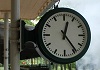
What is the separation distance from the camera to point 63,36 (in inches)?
60.4

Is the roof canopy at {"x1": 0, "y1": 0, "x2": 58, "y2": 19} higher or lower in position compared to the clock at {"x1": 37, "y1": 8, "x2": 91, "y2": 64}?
higher

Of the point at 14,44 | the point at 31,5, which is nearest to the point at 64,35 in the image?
the point at 14,44

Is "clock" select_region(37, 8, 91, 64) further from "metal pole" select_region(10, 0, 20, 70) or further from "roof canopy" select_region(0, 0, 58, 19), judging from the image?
"roof canopy" select_region(0, 0, 58, 19)

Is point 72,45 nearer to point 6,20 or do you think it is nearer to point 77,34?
point 77,34

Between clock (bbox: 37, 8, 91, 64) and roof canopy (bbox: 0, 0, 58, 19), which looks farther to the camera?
roof canopy (bbox: 0, 0, 58, 19)

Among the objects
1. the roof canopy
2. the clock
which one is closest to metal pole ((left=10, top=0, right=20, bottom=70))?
the clock

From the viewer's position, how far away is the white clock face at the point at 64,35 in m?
1.53

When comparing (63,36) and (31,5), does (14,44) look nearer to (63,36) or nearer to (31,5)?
(63,36)

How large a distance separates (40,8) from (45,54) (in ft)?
14.8

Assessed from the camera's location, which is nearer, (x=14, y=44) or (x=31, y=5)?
(x=14, y=44)

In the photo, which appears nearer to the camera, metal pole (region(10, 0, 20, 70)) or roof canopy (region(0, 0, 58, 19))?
metal pole (region(10, 0, 20, 70))

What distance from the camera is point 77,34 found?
61.5 inches

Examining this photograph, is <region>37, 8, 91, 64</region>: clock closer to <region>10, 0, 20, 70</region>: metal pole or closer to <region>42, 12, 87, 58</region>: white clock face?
<region>42, 12, 87, 58</region>: white clock face

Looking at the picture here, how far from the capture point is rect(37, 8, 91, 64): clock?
5.00ft
